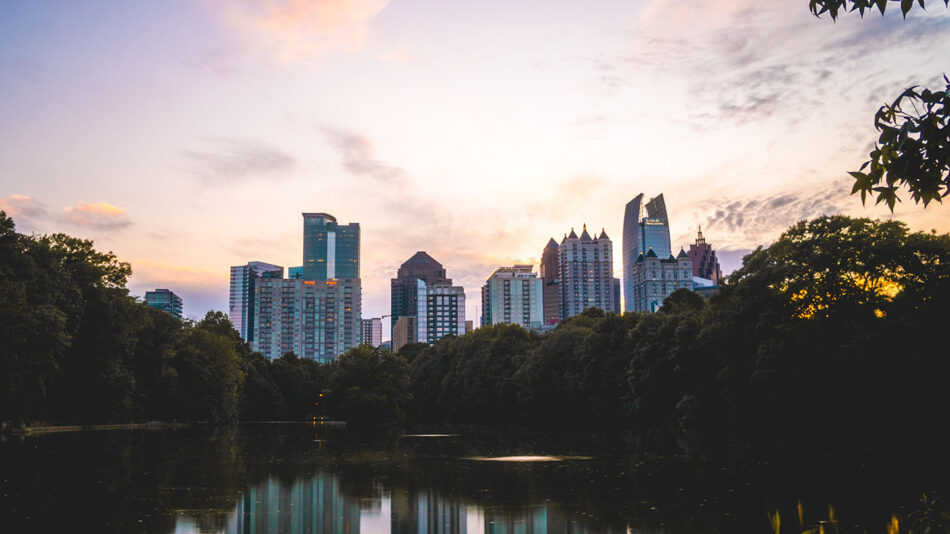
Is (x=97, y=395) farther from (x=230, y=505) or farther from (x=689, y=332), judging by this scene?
(x=230, y=505)

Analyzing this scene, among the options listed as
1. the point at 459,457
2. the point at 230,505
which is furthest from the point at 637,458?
the point at 230,505

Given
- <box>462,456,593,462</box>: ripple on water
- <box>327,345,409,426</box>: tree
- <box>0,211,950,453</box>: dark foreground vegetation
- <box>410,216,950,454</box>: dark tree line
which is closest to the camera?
<box>462,456,593,462</box>: ripple on water

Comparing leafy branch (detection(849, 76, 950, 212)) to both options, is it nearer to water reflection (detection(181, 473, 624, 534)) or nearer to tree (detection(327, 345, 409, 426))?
water reflection (detection(181, 473, 624, 534))

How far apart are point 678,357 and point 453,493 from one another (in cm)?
3878

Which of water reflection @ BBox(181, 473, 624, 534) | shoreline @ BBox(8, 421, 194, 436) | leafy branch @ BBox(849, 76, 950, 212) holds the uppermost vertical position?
leafy branch @ BBox(849, 76, 950, 212)

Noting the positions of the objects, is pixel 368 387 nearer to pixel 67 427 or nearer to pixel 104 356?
pixel 104 356

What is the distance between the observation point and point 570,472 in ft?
87.4

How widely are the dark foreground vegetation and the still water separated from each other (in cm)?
969

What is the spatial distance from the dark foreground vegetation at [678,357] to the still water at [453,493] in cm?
969

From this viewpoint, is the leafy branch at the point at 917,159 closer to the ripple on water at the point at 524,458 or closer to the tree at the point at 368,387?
the ripple on water at the point at 524,458

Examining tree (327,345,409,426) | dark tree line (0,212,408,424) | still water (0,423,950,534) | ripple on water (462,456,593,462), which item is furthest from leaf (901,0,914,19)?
tree (327,345,409,426)

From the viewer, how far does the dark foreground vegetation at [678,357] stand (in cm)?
3953

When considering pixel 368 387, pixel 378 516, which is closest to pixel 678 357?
pixel 378 516

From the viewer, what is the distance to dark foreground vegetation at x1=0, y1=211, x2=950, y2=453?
39531mm
